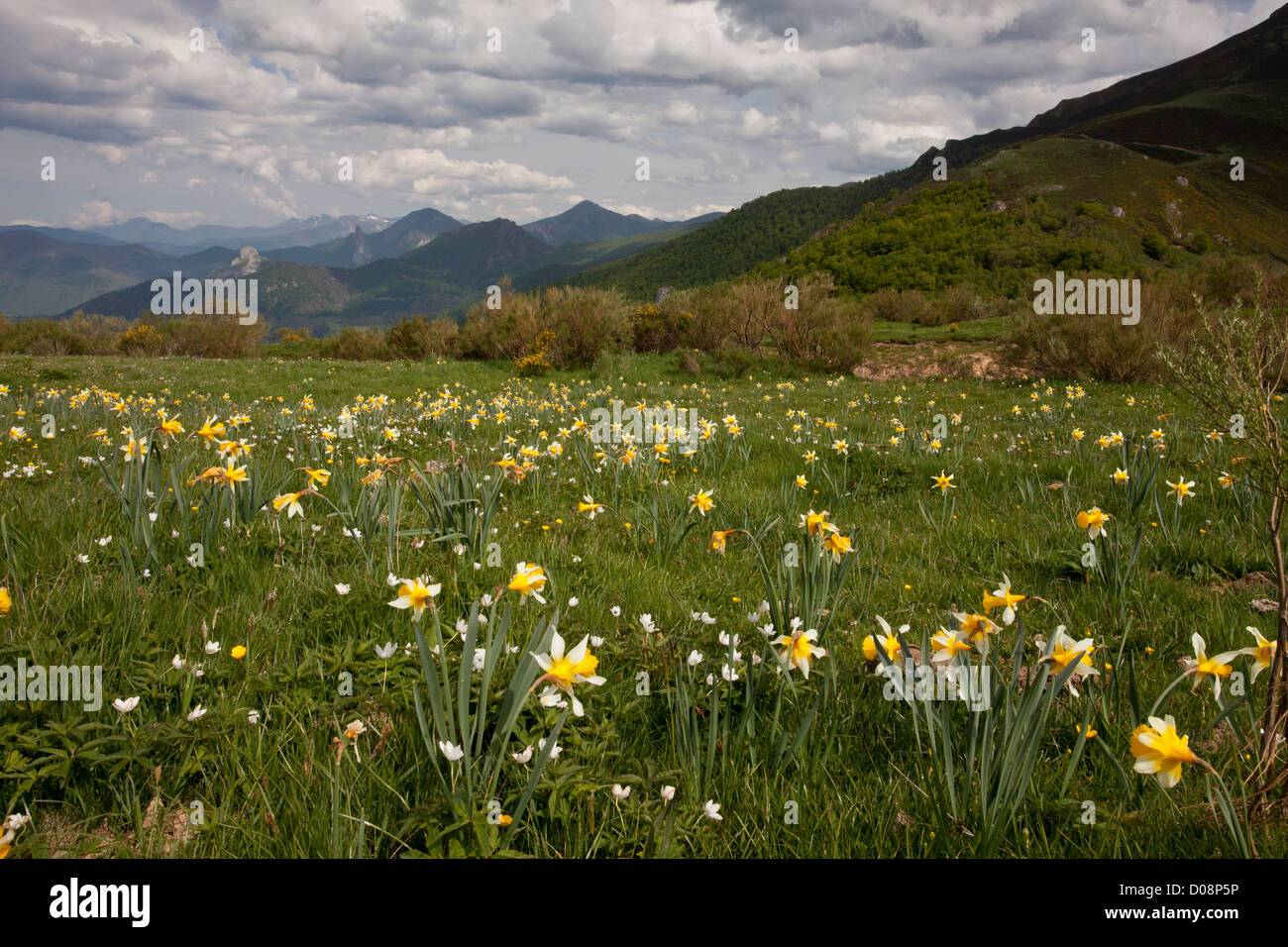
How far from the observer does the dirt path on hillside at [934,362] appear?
1634cm

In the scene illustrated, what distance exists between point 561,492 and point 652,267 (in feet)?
361

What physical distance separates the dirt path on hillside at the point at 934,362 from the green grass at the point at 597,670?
12.7 meters

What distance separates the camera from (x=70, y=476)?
418 cm

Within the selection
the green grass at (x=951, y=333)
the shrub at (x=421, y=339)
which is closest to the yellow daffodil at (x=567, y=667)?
the green grass at (x=951, y=333)

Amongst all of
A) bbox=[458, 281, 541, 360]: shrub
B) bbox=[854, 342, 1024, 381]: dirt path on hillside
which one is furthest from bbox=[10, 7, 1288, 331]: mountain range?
bbox=[854, 342, 1024, 381]: dirt path on hillside

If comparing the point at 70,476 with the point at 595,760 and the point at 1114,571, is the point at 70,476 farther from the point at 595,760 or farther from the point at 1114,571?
the point at 1114,571

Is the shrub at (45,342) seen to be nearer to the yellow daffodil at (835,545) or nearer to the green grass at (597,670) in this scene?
the green grass at (597,670)

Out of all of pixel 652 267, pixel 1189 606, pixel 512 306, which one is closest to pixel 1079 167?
pixel 652 267

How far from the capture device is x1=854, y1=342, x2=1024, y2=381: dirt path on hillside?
16.3 metres

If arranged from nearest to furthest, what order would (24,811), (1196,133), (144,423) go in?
(24,811) < (144,423) < (1196,133)
